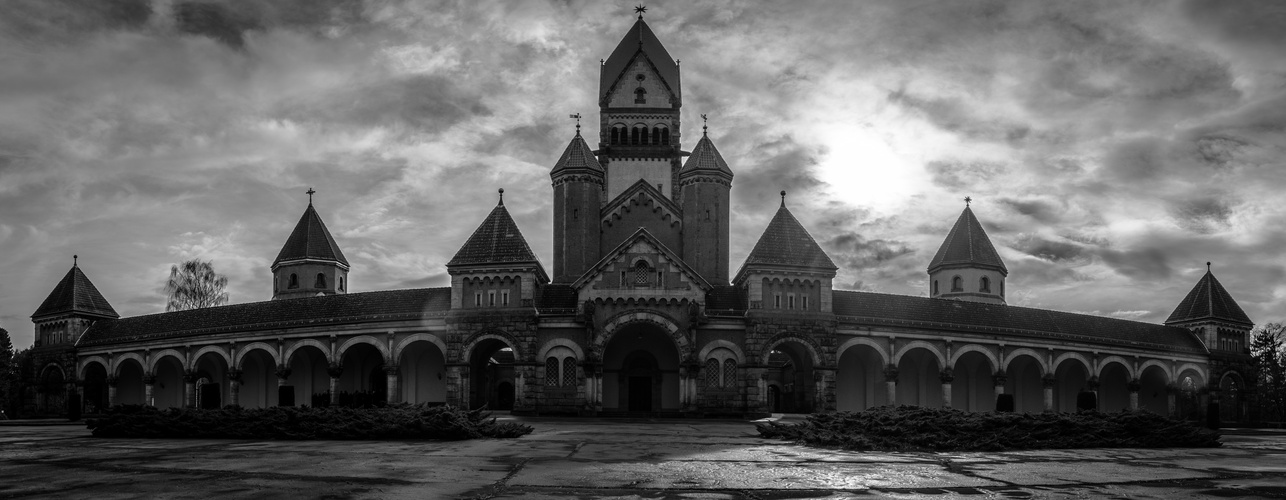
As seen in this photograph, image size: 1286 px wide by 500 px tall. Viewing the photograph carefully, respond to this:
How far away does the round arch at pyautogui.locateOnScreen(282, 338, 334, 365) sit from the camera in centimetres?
5328

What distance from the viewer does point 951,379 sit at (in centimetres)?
5206

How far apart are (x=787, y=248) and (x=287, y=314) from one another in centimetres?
2598

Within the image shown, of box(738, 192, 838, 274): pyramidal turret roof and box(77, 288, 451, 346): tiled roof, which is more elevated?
box(738, 192, 838, 274): pyramidal turret roof

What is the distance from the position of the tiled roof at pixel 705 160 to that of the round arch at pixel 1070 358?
19.4 meters

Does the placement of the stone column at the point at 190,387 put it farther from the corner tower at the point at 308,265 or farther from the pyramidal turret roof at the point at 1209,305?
the pyramidal turret roof at the point at 1209,305

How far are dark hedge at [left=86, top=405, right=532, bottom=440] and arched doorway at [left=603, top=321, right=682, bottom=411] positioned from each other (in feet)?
75.1

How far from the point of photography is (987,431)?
23.0 m

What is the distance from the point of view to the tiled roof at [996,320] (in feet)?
172

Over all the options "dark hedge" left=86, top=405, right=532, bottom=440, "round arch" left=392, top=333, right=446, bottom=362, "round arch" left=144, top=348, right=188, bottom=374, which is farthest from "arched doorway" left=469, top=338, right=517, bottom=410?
"dark hedge" left=86, top=405, right=532, bottom=440

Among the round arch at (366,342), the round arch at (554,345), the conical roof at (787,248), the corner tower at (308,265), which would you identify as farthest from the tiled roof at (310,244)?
the conical roof at (787,248)

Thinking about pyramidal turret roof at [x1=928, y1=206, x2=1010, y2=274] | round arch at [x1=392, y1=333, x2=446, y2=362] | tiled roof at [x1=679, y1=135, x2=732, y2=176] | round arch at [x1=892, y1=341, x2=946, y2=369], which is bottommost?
round arch at [x1=892, y1=341, x2=946, y2=369]

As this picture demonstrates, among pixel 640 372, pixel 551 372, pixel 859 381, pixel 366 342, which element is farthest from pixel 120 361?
pixel 859 381

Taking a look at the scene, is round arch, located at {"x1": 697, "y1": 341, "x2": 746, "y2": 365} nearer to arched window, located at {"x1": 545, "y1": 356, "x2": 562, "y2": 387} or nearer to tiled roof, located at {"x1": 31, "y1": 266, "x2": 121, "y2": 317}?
arched window, located at {"x1": 545, "y1": 356, "x2": 562, "y2": 387}

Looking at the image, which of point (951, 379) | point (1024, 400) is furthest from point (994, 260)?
point (951, 379)
